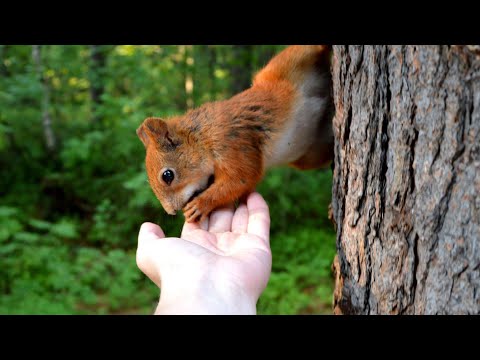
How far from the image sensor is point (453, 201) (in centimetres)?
143

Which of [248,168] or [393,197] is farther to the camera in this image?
[248,168]

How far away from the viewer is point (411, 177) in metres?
1.57

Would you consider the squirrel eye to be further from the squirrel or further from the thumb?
the thumb

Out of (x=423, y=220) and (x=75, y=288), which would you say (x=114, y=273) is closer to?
(x=75, y=288)

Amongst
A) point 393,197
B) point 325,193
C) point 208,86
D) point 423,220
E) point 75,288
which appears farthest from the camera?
point 208,86

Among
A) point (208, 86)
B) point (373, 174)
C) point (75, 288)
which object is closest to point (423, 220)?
point (373, 174)

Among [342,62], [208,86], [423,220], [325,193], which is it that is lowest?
[325,193]

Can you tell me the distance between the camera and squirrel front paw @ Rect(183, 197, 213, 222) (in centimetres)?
250

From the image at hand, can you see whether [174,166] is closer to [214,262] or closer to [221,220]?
[221,220]

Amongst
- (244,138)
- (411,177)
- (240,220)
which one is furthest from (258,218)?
(411,177)

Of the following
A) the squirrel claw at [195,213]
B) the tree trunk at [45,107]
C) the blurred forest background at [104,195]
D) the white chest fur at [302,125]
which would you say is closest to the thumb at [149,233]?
the squirrel claw at [195,213]

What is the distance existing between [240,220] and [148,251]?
610 mm

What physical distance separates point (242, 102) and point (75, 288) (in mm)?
3140

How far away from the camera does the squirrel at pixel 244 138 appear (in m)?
2.60
